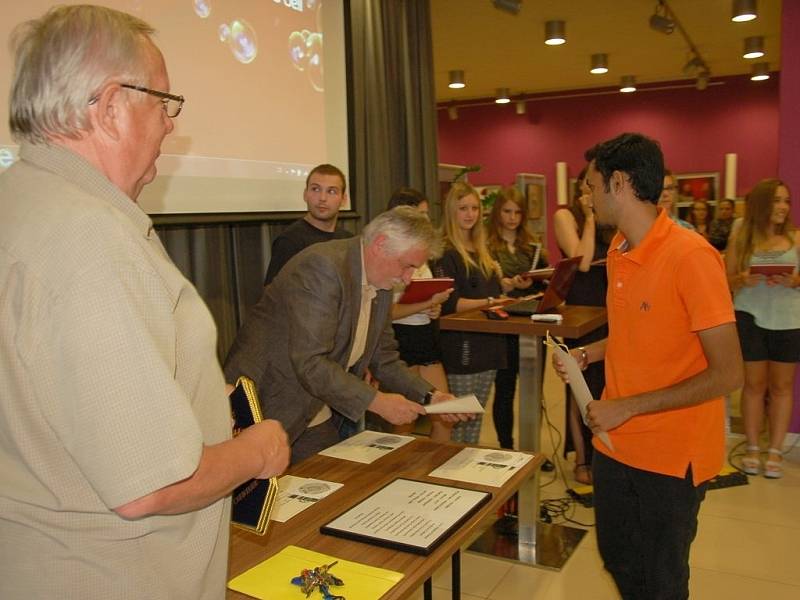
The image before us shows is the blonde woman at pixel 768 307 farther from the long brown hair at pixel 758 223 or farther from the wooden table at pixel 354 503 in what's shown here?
the wooden table at pixel 354 503

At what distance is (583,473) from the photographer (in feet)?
12.0

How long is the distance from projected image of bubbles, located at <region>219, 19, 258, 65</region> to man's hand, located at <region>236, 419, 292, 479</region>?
262cm

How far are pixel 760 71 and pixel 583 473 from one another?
674cm

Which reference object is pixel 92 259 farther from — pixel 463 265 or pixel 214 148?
pixel 463 265


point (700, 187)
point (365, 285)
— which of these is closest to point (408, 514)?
point (365, 285)

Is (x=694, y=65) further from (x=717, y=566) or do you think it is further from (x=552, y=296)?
(x=717, y=566)

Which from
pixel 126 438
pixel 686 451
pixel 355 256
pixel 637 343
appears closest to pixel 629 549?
pixel 686 451

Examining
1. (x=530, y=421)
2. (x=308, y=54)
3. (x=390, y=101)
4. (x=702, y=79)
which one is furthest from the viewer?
(x=702, y=79)

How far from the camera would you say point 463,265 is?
3.39 meters

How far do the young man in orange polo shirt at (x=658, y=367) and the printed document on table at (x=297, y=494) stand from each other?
67 cm

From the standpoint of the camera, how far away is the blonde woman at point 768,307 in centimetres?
363

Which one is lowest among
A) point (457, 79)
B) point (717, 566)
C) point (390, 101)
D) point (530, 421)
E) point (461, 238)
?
point (717, 566)

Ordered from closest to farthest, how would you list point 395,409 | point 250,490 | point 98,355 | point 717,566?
point 98,355, point 250,490, point 395,409, point 717,566

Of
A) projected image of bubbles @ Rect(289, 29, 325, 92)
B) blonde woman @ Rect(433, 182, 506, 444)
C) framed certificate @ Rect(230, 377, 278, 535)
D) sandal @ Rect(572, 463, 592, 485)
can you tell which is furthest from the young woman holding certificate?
framed certificate @ Rect(230, 377, 278, 535)
